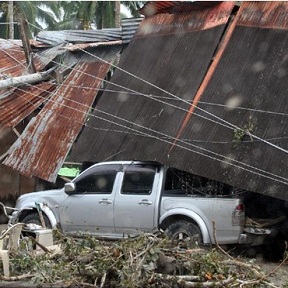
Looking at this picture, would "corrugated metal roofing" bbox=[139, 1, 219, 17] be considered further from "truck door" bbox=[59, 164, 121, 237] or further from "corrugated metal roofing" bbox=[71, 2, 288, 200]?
"truck door" bbox=[59, 164, 121, 237]

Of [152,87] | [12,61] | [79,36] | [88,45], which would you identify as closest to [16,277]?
[152,87]

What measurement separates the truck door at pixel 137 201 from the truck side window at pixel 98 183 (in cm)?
28

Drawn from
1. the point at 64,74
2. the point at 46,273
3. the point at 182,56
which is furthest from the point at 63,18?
the point at 46,273

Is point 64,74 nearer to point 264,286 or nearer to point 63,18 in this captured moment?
point 264,286

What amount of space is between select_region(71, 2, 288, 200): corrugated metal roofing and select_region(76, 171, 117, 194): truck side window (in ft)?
2.51

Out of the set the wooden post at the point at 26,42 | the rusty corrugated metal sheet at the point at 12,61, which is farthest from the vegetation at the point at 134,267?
the rusty corrugated metal sheet at the point at 12,61

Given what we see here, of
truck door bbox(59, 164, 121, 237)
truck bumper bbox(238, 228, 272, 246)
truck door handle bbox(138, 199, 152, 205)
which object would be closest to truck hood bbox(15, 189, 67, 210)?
truck door bbox(59, 164, 121, 237)

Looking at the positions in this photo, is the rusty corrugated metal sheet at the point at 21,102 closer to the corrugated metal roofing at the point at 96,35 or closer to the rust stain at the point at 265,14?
the corrugated metal roofing at the point at 96,35

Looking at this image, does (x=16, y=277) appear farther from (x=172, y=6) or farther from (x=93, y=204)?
(x=172, y=6)

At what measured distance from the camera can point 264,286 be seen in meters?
5.66

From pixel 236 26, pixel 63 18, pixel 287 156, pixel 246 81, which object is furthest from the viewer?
pixel 63 18

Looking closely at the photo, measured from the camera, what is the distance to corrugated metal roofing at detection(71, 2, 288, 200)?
35.9 ft

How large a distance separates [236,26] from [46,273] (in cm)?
820

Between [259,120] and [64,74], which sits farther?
[64,74]
